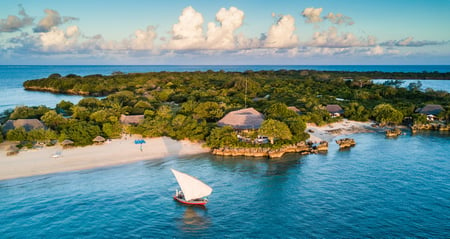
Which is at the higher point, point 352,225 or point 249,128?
point 249,128

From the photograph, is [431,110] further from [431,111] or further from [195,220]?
[195,220]

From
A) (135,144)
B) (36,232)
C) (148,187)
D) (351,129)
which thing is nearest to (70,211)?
(36,232)

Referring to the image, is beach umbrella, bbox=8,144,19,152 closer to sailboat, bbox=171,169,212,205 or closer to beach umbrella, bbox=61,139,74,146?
beach umbrella, bbox=61,139,74,146

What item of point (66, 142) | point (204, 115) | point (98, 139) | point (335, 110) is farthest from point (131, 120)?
point (335, 110)

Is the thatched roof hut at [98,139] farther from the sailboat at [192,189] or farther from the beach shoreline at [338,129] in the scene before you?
the beach shoreline at [338,129]

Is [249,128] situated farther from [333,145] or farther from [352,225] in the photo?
[352,225]

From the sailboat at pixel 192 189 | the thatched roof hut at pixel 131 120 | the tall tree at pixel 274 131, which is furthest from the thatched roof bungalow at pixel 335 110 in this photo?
the sailboat at pixel 192 189
